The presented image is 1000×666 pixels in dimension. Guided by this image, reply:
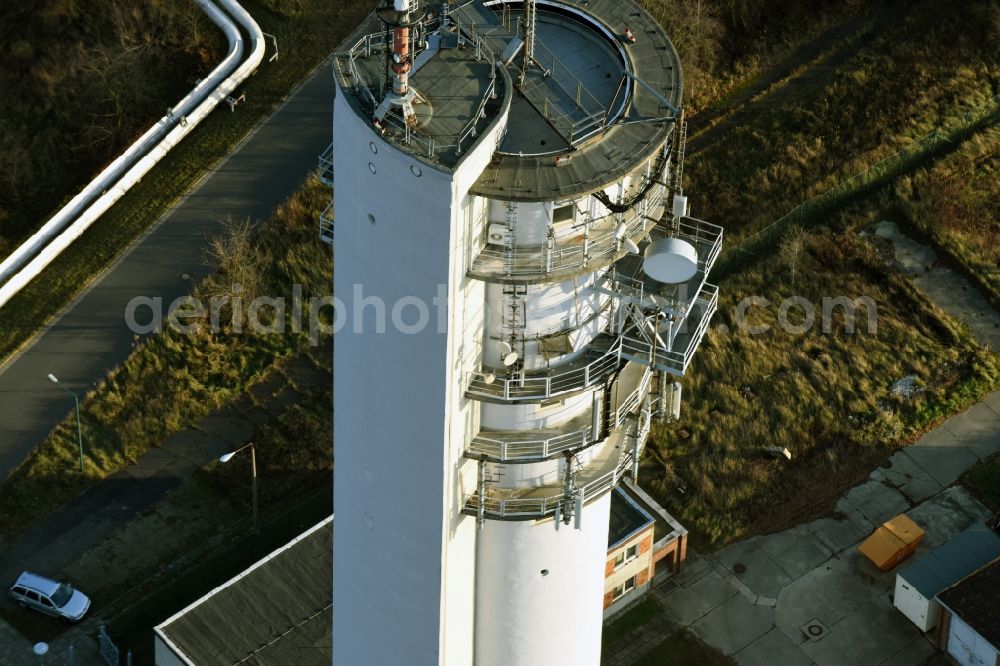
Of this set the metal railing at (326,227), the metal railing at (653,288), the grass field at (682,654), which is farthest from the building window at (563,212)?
the grass field at (682,654)

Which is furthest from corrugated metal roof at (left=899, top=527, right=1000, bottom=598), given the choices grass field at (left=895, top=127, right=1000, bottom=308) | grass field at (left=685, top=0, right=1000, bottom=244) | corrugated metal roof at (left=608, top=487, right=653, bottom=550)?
grass field at (left=685, top=0, right=1000, bottom=244)

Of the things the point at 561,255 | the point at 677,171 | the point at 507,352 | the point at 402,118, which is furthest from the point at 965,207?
the point at 402,118

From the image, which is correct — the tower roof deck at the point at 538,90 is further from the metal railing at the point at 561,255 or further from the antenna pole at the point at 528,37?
the metal railing at the point at 561,255

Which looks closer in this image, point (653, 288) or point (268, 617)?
point (653, 288)

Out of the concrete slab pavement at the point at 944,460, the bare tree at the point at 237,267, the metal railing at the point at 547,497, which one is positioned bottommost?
the metal railing at the point at 547,497

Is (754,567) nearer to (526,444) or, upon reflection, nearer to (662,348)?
(526,444)
